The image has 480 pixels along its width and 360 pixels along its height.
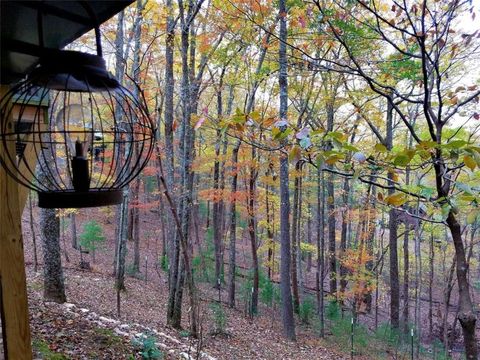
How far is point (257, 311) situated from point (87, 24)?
374 inches

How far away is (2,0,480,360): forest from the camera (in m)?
1.74

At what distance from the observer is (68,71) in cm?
107

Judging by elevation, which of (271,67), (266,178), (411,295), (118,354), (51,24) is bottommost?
(411,295)

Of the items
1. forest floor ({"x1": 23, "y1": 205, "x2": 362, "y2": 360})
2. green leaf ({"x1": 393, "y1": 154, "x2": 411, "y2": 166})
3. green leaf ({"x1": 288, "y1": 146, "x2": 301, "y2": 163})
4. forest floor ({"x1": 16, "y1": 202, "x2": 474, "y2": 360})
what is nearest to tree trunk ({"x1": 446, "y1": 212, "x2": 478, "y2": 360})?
green leaf ({"x1": 393, "y1": 154, "x2": 411, "y2": 166})

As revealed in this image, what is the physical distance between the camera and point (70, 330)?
11.4ft

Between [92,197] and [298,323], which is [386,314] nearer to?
[298,323]

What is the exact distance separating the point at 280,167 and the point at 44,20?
23.1 ft

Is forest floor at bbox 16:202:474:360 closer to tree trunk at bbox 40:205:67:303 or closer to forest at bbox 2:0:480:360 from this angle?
forest at bbox 2:0:480:360

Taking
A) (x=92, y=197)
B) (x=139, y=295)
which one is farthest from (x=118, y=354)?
(x=139, y=295)

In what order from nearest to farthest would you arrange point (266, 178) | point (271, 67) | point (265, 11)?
point (265, 11) → point (271, 67) → point (266, 178)

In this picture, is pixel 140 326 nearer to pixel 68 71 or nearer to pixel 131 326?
pixel 131 326

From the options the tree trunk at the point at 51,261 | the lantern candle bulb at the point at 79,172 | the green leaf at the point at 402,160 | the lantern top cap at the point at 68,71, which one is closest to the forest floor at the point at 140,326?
the tree trunk at the point at 51,261

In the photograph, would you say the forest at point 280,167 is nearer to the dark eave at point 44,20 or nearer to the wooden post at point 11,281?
the dark eave at point 44,20

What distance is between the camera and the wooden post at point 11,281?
5.37ft
